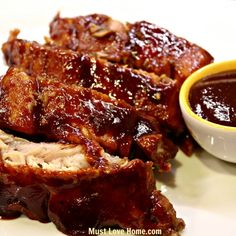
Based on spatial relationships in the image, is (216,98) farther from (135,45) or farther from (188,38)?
(188,38)

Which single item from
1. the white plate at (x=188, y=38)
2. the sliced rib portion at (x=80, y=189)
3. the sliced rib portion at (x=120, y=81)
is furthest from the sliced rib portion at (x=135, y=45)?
the sliced rib portion at (x=80, y=189)

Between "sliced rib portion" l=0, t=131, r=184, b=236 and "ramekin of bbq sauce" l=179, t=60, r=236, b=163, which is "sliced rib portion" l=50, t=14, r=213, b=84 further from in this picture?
"sliced rib portion" l=0, t=131, r=184, b=236

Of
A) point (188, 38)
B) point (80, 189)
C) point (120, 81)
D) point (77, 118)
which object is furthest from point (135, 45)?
point (80, 189)

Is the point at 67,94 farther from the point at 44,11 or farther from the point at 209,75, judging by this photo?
the point at 44,11

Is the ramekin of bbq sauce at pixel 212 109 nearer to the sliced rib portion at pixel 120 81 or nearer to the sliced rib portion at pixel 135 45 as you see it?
the sliced rib portion at pixel 120 81

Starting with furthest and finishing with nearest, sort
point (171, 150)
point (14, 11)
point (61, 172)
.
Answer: point (14, 11) → point (171, 150) → point (61, 172)

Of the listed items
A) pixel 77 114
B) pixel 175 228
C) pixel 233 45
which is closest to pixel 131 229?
pixel 175 228
